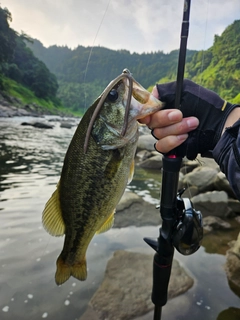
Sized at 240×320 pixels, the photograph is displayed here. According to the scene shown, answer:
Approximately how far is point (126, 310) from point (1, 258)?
2.08 meters

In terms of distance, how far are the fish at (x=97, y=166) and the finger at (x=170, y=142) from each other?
184 mm

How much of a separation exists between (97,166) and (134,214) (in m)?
4.17

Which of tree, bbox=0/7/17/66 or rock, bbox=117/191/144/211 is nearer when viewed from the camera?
rock, bbox=117/191/144/211

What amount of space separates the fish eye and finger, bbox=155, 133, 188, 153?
433mm

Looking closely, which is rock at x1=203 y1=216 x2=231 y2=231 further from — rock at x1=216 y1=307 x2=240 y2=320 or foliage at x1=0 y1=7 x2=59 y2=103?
foliage at x1=0 y1=7 x2=59 y2=103

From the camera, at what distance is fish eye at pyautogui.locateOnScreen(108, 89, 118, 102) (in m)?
1.72

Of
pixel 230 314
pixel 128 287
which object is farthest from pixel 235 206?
pixel 128 287

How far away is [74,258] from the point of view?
204cm

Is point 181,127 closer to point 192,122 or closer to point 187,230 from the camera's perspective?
point 192,122

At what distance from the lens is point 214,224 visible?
18.2ft

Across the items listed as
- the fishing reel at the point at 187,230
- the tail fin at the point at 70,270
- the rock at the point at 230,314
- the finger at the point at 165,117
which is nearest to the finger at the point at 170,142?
the finger at the point at 165,117

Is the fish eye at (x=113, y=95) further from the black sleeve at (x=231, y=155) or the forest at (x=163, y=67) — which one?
the black sleeve at (x=231, y=155)

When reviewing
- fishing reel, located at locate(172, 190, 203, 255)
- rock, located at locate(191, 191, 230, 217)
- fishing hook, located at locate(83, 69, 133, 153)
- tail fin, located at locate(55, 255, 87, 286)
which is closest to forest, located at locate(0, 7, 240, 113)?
fishing hook, located at locate(83, 69, 133, 153)

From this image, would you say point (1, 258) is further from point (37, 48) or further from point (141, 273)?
point (37, 48)
